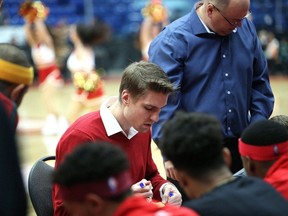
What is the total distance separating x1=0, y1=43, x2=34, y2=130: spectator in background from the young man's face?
730mm

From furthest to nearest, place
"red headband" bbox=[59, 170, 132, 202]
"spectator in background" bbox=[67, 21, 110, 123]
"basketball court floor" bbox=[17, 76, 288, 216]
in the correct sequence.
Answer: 1. "spectator in background" bbox=[67, 21, 110, 123]
2. "basketball court floor" bbox=[17, 76, 288, 216]
3. "red headband" bbox=[59, 170, 132, 202]

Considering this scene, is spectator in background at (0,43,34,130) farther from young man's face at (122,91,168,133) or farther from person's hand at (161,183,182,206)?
person's hand at (161,183,182,206)

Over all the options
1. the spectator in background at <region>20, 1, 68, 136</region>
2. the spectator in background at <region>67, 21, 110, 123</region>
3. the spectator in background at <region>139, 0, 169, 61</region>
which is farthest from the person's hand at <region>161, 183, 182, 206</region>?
the spectator in background at <region>139, 0, 169, 61</region>

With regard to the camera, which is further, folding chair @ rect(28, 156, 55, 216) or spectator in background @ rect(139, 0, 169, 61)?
spectator in background @ rect(139, 0, 169, 61)

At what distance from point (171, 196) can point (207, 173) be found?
114 cm

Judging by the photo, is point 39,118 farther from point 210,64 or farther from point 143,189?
point 143,189

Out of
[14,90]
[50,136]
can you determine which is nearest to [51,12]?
[50,136]

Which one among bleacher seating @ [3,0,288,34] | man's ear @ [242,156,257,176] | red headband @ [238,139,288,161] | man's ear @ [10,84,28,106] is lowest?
bleacher seating @ [3,0,288,34]

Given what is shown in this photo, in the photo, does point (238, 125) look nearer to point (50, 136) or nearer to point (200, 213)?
point (200, 213)

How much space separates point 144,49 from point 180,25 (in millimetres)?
10081

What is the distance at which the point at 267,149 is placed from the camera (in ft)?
10.3

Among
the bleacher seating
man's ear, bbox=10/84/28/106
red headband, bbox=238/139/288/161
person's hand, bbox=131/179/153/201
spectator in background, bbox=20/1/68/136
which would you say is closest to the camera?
man's ear, bbox=10/84/28/106

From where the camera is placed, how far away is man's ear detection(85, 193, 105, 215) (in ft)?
7.79

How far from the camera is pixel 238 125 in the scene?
173 inches
